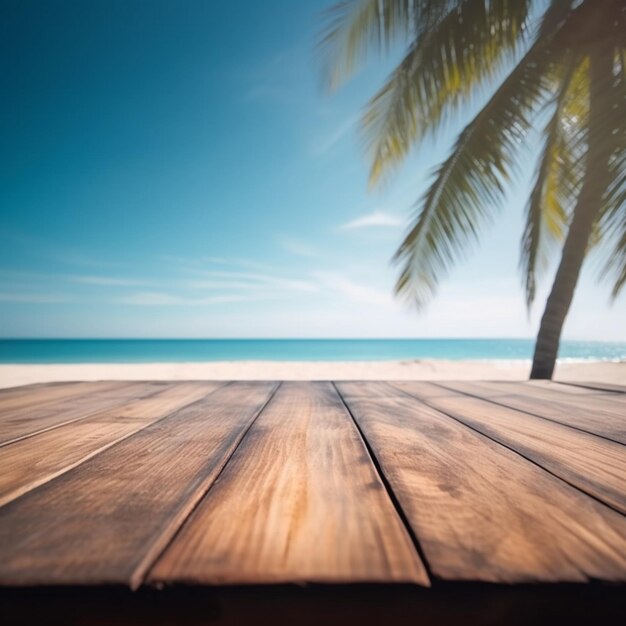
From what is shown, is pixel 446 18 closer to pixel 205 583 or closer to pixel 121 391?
pixel 121 391

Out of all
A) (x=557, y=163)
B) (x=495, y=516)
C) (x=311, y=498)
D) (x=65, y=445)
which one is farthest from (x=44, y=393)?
(x=557, y=163)

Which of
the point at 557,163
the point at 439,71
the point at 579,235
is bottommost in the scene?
the point at 579,235

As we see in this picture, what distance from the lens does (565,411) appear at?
3.31 ft

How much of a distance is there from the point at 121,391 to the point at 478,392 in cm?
153

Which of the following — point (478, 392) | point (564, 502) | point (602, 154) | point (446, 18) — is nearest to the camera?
point (564, 502)

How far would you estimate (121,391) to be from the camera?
145 centimetres

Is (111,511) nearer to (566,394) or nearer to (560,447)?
(560,447)

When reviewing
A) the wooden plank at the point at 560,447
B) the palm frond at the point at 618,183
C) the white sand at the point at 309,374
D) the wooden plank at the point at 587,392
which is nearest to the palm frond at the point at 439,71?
the palm frond at the point at 618,183

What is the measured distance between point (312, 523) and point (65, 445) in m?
0.58

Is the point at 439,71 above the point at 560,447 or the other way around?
above

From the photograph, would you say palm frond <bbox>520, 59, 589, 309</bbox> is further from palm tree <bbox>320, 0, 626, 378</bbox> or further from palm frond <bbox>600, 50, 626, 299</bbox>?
palm frond <bbox>600, 50, 626, 299</bbox>

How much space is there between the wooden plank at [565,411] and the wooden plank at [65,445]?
1.08 meters

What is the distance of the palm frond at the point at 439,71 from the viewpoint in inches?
96.0


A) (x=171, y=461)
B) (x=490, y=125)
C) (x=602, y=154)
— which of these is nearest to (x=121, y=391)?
(x=171, y=461)
